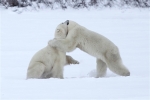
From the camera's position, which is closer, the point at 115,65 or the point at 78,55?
the point at 115,65

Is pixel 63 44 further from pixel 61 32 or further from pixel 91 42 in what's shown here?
pixel 91 42

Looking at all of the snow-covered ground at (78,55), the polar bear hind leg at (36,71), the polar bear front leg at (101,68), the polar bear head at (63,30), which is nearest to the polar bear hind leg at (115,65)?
the snow-covered ground at (78,55)

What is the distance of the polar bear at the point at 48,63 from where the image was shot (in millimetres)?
6973

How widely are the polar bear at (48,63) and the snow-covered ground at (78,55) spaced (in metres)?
0.39

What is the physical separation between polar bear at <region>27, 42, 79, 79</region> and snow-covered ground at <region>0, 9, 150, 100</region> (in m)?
0.39

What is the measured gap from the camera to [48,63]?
712 centimetres

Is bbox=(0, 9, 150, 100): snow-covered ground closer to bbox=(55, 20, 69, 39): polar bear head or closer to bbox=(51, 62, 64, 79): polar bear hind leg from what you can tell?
bbox=(51, 62, 64, 79): polar bear hind leg

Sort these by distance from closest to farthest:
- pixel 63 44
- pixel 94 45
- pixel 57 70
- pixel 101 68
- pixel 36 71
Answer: pixel 36 71, pixel 57 70, pixel 63 44, pixel 94 45, pixel 101 68

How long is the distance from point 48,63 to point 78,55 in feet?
11.5

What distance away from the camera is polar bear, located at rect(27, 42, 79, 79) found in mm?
6973

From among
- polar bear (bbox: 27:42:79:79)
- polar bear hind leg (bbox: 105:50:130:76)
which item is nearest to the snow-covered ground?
polar bear hind leg (bbox: 105:50:130:76)

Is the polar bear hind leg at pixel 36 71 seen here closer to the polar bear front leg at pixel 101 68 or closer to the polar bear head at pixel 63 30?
the polar bear head at pixel 63 30

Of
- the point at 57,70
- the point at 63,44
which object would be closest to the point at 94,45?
the point at 63,44

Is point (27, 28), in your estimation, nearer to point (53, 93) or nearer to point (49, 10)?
point (49, 10)
